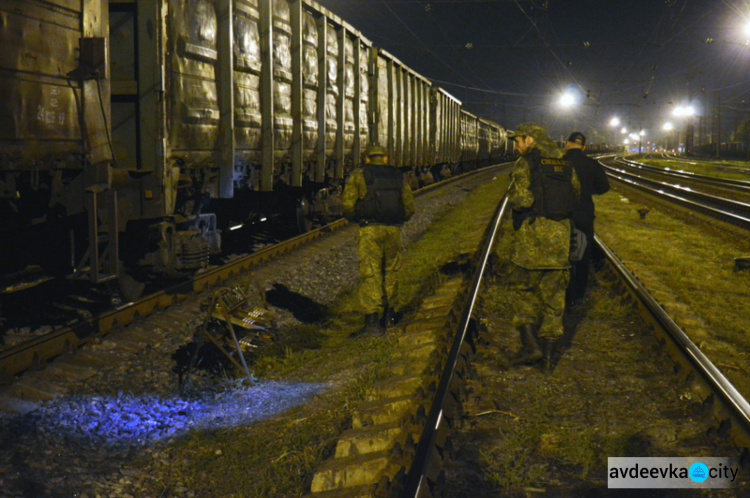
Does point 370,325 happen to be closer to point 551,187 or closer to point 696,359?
point 551,187

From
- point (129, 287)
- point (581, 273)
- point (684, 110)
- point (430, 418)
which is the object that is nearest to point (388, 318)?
point (581, 273)

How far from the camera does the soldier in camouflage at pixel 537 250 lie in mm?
5688

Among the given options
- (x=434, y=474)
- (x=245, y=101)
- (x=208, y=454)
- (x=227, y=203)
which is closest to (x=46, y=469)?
(x=208, y=454)

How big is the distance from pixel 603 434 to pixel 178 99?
5.34 m

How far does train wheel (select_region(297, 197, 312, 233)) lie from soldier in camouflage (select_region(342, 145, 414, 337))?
221 inches

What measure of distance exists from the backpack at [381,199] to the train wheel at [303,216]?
576 cm

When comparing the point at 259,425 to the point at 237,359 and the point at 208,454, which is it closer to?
the point at 208,454

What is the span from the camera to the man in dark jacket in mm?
7461

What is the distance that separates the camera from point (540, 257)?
228 inches

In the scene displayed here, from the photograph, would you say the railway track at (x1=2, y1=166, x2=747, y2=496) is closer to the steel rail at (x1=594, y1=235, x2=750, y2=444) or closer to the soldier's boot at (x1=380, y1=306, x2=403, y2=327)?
the steel rail at (x1=594, y1=235, x2=750, y2=444)
